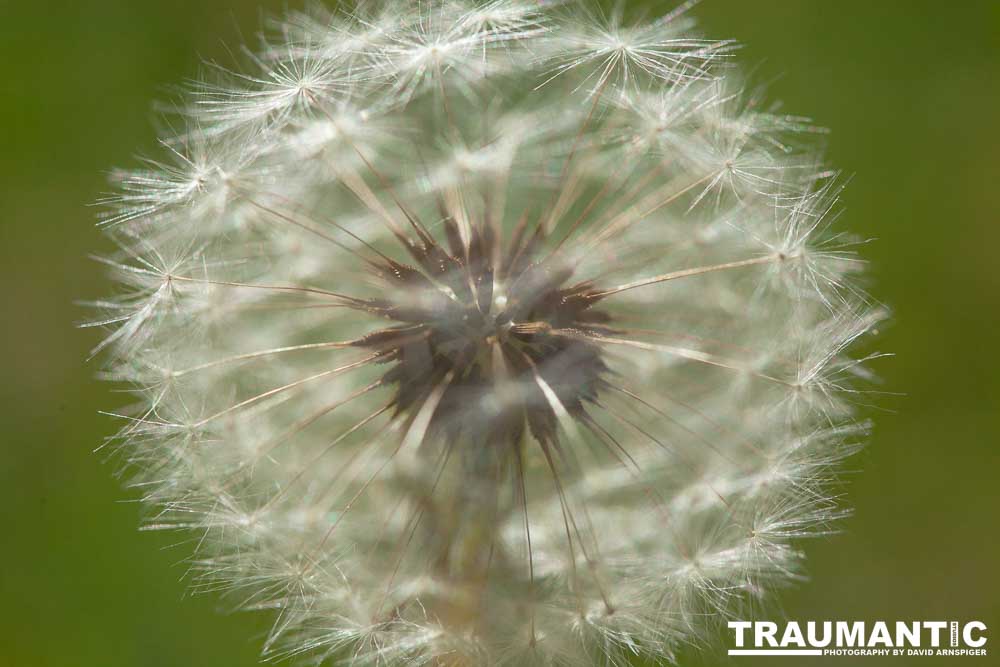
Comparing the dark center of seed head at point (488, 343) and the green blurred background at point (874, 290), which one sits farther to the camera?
the green blurred background at point (874, 290)

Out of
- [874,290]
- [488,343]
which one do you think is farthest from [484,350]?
[874,290]

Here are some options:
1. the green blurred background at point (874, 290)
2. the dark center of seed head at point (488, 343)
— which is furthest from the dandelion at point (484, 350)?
the green blurred background at point (874, 290)

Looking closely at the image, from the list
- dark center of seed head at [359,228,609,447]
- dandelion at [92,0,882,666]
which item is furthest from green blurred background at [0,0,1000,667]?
dark center of seed head at [359,228,609,447]

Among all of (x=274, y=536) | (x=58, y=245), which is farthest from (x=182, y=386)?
(x=58, y=245)

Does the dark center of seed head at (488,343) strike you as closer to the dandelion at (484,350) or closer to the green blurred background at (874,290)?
the dandelion at (484,350)

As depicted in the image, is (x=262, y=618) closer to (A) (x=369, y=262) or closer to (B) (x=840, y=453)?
(A) (x=369, y=262)

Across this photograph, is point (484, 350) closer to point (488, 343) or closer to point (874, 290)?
point (488, 343)
